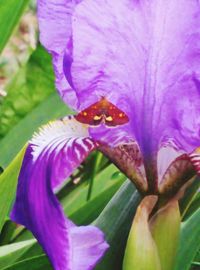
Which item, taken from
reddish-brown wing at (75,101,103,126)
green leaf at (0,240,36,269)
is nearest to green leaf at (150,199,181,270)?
reddish-brown wing at (75,101,103,126)

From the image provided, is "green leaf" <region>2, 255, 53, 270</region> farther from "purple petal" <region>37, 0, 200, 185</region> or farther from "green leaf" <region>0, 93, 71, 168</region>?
"green leaf" <region>0, 93, 71, 168</region>

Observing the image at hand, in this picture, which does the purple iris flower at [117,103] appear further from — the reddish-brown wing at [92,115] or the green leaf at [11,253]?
the green leaf at [11,253]

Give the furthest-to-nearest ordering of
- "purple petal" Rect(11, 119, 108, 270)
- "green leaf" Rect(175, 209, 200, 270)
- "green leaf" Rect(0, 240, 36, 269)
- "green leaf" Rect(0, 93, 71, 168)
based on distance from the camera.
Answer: "green leaf" Rect(0, 93, 71, 168) → "green leaf" Rect(0, 240, 36, 269) → "green leaf" Rect(175, 209, 200, 270) → "purple petal" Rect(11, 119, 108, 270)

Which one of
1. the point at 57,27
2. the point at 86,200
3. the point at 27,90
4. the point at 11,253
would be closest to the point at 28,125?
the point at 27,90

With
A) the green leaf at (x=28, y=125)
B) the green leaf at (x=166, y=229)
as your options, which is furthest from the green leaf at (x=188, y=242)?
the green leaf at (x=28, y=125)

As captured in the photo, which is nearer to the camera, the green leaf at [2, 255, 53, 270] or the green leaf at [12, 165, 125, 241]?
the green leaf at [2, 255, 53, 270]

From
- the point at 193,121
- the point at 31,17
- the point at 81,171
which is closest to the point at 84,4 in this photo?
the point at 193,121

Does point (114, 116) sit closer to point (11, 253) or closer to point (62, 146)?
point (62, 146)

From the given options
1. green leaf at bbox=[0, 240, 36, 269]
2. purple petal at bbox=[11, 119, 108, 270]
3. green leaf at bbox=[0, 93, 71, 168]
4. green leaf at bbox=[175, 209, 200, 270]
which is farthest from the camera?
green leaf at bbox=[0, 93, 71, 168]
